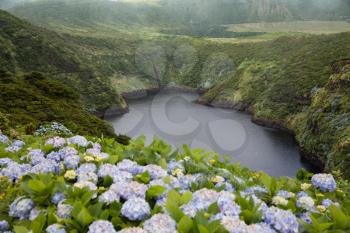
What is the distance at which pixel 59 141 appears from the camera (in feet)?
24.6

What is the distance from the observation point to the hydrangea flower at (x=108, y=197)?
5316 mm

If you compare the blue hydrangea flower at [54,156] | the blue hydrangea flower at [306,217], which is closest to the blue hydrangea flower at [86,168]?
the blue hydrangea flower at [54,156]

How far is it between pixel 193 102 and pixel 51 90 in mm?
83980

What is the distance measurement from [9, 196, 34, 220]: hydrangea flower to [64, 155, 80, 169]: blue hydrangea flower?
4.14ft

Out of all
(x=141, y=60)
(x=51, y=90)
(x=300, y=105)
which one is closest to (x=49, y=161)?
(x=51, y=90)

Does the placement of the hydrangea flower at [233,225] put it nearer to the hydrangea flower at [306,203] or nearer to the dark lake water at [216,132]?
the hydrangea flower at [306,203]

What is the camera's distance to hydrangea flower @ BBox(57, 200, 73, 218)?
5035 mm

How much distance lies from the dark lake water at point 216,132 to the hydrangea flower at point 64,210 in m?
62.9

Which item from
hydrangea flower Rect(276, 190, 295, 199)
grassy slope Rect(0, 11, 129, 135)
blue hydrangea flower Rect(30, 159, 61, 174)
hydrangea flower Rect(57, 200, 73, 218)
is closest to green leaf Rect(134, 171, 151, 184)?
hydrangea flower Rect(57, 200, 73, 218)

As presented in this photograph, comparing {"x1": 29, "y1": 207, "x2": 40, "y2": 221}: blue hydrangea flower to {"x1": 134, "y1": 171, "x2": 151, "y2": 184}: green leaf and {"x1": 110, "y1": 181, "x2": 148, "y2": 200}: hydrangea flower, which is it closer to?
{"x1": 110, "y1": 181, "x2": 148, "y2": 200}: hydrangea flower

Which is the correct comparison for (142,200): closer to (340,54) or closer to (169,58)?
(340,54)

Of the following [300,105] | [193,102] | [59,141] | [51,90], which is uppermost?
[59,141]

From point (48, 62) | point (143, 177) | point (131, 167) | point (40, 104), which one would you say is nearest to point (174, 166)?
point (131, 167)

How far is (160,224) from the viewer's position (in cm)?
461
